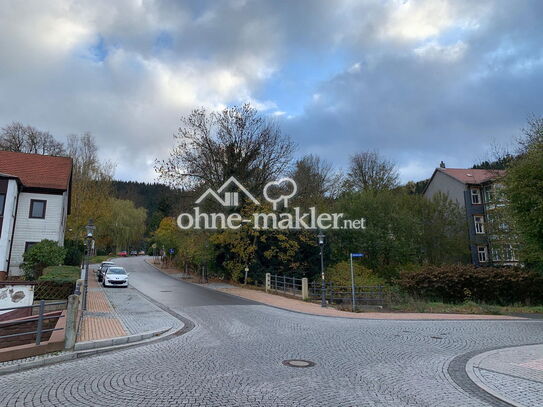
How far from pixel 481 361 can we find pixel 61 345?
9508 millimetres

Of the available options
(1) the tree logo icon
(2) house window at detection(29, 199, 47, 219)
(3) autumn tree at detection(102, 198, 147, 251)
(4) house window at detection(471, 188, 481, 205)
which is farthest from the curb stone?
(3) autumn tree at detection(102, 198, 147, 251)

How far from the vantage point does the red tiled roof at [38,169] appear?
2677 cm

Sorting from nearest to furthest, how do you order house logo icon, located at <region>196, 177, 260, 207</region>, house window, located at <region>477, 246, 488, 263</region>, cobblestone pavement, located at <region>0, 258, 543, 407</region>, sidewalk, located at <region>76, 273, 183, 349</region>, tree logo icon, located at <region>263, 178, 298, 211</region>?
cobblestone pavement, located at <region>0, 258, 543, 407</region>
sidewalk, located at <region>76, 273, 183, 349</region>
tree logo icon, located at <region>263, 178, 298, 211</region>
house logo icon, located at <region>196, 177, 260, 207</region>
house window, located at <region>477, 246, 488, 263</region>

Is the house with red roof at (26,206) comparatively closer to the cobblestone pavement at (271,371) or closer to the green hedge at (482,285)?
the cobblestone pavement at (271,371)

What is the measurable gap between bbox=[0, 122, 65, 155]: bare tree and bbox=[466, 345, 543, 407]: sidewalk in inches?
1803

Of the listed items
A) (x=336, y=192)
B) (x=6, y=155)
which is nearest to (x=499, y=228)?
(x=336, y=192)

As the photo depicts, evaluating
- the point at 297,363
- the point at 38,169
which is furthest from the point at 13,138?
the point at 297,363

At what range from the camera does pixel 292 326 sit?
12.2 m

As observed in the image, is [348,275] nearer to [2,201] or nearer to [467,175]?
[2,201]

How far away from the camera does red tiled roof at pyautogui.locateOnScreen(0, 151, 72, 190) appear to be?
26766mm

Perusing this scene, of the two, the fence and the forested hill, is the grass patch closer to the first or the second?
the fence

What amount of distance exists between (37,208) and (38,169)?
3.89m

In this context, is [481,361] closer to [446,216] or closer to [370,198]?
[370,198]

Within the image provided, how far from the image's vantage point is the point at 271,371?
6828 mm
